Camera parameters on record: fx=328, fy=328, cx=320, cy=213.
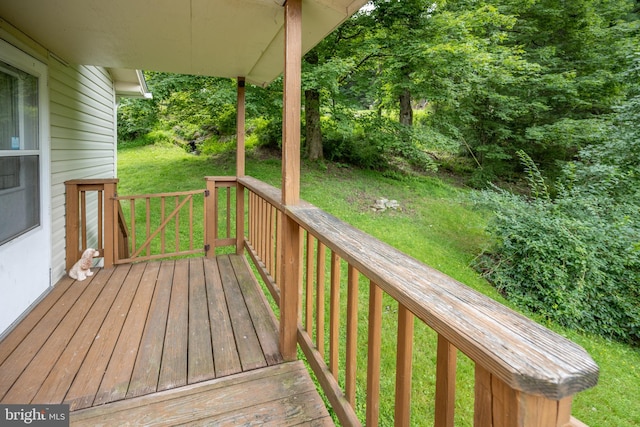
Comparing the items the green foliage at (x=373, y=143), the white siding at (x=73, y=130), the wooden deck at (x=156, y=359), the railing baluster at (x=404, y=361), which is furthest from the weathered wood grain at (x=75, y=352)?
the green foliage at (x=373, y=143)

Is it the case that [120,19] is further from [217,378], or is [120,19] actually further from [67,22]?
[217,378]

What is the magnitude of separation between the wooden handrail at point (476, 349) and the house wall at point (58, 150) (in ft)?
7.81

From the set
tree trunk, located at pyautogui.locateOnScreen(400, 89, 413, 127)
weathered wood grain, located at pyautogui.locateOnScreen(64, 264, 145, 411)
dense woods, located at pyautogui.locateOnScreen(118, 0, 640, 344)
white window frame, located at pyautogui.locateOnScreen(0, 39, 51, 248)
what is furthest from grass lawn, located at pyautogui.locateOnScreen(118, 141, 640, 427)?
white window frame, located at pyautogui.locateOnScreen(0, 39, 51, 248)

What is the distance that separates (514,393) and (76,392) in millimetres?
2085

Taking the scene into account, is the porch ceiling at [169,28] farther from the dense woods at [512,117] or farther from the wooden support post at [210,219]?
the dense woods at [512,117]

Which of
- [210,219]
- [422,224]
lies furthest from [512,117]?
[210,219]

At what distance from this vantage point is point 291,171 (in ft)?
6.52

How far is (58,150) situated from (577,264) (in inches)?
240

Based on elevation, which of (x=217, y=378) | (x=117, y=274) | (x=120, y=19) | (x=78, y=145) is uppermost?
(x=120, y=19)

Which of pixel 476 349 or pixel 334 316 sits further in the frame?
pixel 334 316

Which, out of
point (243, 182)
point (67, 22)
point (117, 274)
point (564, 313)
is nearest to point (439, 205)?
point (564, 313)

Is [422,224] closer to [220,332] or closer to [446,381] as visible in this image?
[220,332]

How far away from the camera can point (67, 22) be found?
229 centimetres

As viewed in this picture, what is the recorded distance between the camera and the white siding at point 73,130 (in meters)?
3.04
